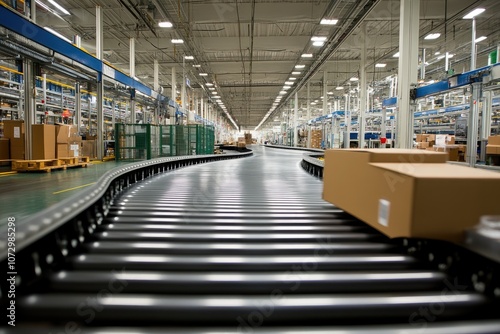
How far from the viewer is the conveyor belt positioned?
4.55 ft

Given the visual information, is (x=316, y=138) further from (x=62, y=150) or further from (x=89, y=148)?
(x=62, y=150)

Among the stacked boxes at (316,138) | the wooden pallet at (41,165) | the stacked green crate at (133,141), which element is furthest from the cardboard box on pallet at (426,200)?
the stacked boxes at (316,138)

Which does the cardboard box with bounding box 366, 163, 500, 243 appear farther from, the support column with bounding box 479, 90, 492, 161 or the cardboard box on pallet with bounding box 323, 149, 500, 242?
the support column with bounding box 479, 90, 492, 161

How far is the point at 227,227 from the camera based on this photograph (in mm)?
2420

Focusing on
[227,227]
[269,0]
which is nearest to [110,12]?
[269,0]

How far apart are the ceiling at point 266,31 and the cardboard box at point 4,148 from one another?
4.88 m

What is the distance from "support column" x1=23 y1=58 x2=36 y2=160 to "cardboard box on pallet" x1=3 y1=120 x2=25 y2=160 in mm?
197

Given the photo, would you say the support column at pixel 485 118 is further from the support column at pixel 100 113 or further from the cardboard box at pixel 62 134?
the support column at pixel 100 113

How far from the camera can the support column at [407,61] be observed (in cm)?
745

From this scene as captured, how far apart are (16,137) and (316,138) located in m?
18.0

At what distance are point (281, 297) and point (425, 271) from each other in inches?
37.1

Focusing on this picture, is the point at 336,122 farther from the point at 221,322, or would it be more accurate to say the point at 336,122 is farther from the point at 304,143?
the point at 221,322

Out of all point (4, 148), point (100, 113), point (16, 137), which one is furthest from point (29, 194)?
point (100, 113)

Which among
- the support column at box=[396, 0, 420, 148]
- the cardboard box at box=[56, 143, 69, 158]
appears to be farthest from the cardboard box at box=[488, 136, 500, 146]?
the cardboard box at box=[56, 143, 69, 158]
